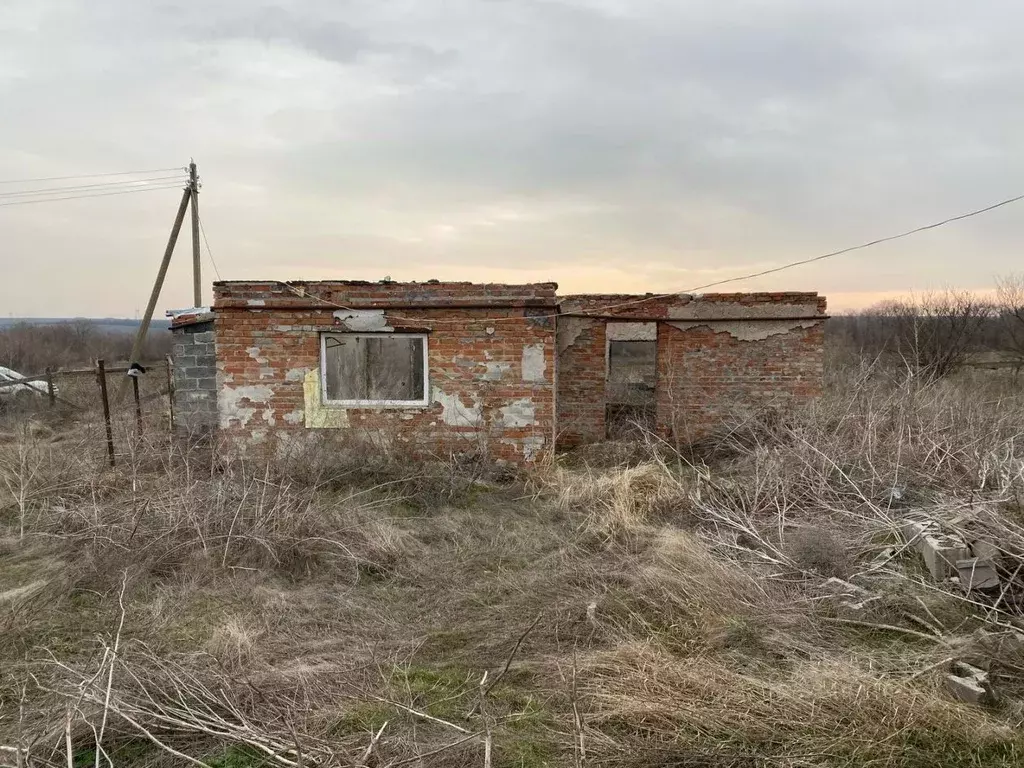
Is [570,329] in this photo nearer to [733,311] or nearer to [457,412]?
[733,311]

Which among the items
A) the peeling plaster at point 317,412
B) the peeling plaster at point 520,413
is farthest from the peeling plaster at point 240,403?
the peeling plaster at point 520,413

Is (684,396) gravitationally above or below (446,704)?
above

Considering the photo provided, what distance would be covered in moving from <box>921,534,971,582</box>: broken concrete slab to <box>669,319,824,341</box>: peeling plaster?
19.5 feet

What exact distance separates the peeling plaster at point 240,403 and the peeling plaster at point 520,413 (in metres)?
3.06

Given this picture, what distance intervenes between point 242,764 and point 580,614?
2.15 m

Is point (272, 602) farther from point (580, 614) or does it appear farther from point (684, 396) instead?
point (684, 396)

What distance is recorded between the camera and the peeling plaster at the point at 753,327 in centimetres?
1016

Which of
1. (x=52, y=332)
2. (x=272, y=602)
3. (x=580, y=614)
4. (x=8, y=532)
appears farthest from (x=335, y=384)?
(x=52, y=332)

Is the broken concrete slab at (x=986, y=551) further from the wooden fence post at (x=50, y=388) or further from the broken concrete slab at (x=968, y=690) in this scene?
the wooden fence post at (x=50, y=388)

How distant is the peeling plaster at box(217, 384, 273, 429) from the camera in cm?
827

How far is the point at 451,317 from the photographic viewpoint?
8227 millimetres

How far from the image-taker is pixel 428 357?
27.2 feet

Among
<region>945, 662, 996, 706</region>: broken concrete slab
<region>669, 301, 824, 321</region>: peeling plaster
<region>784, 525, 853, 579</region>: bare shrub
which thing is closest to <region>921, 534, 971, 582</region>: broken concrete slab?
<region>784, 525, 853, 579</region>: bare shrub

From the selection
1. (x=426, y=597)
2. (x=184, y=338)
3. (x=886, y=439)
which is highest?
(x=184, y=338)
